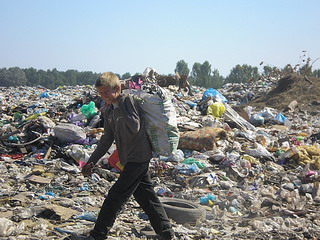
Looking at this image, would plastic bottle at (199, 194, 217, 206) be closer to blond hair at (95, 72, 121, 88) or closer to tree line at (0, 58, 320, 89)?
blond hair at (95, 72, 121, 88)

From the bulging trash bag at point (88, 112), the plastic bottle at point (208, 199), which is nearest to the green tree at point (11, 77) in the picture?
the bulging trash bag at point (88, 112)

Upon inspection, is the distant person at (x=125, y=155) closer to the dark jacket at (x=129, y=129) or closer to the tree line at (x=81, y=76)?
the dark jacket at (x=129, y=129)

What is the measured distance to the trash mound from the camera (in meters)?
15.9

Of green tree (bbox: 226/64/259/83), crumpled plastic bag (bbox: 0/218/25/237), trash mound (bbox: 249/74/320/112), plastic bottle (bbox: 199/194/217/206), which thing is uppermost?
green tree (bbox: 226/64/259/83)

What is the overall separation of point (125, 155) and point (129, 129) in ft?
0.71

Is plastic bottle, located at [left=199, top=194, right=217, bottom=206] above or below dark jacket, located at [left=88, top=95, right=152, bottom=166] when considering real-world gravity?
below

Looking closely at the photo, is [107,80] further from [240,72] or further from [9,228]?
[240,72]

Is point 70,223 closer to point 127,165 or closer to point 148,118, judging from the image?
point 127,165

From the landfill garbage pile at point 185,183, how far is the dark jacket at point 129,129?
884 mm

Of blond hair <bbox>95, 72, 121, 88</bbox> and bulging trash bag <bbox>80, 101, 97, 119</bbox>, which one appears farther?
bulging trash bag <bbox>80, 101, 97, 119</bbox>

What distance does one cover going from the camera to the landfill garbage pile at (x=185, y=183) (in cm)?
368

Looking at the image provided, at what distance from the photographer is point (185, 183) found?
5.52 metres

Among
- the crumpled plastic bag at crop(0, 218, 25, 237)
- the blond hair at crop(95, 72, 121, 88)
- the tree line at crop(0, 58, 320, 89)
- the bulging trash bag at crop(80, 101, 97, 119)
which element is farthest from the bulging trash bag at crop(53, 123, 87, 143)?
the tree line at crop(0, 58, 320, 89)

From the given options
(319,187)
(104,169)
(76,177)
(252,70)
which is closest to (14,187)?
(76,177)
